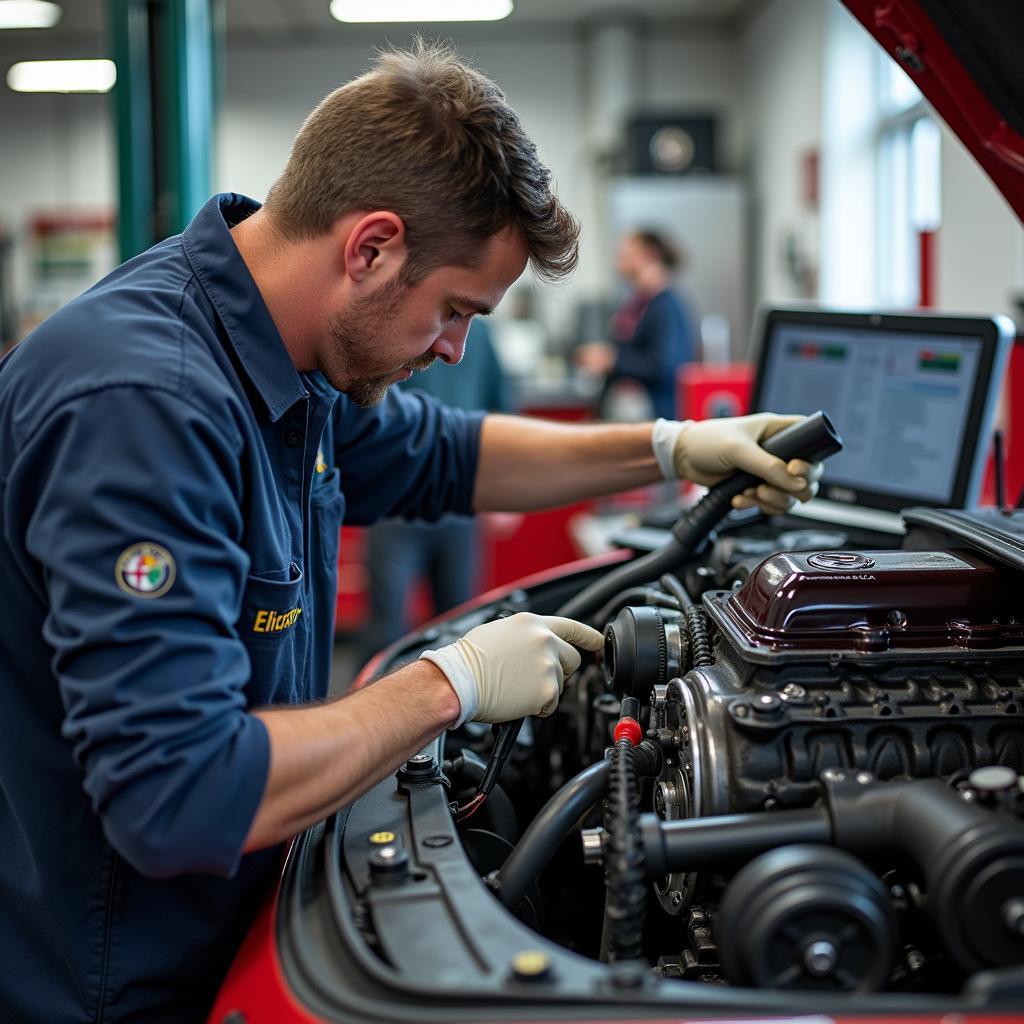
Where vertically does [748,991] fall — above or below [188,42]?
below

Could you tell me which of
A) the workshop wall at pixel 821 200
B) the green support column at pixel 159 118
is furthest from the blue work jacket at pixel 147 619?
the green support column at pixel 159 118

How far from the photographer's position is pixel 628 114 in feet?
27.6

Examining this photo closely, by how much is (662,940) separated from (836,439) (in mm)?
681

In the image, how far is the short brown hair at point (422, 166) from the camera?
115cm

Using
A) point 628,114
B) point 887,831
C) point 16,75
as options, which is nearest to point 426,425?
point 887,831

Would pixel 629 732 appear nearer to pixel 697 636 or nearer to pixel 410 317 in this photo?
pixel 697 636

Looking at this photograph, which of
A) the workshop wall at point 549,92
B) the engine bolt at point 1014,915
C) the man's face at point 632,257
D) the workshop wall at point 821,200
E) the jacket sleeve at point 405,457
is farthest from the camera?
the workshop wall at point 549,92

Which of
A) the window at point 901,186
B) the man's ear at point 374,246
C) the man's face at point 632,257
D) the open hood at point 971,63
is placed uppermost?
the window at point 901,186

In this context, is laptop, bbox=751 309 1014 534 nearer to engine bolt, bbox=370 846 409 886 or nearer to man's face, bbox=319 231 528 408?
man's face, bbox=319 231 528 408

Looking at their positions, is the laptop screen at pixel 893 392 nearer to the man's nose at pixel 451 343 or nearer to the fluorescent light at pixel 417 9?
the man's nose at pixel 451 343

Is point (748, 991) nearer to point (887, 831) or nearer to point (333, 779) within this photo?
point (887, 831)

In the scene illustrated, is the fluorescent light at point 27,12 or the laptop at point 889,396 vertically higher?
the fluorescent light at point 27,12

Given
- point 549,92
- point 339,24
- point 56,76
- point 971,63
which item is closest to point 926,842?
point 971,63

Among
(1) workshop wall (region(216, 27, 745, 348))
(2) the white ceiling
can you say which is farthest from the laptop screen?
(1) workshop wall (region(216, 27, 745, 348))
